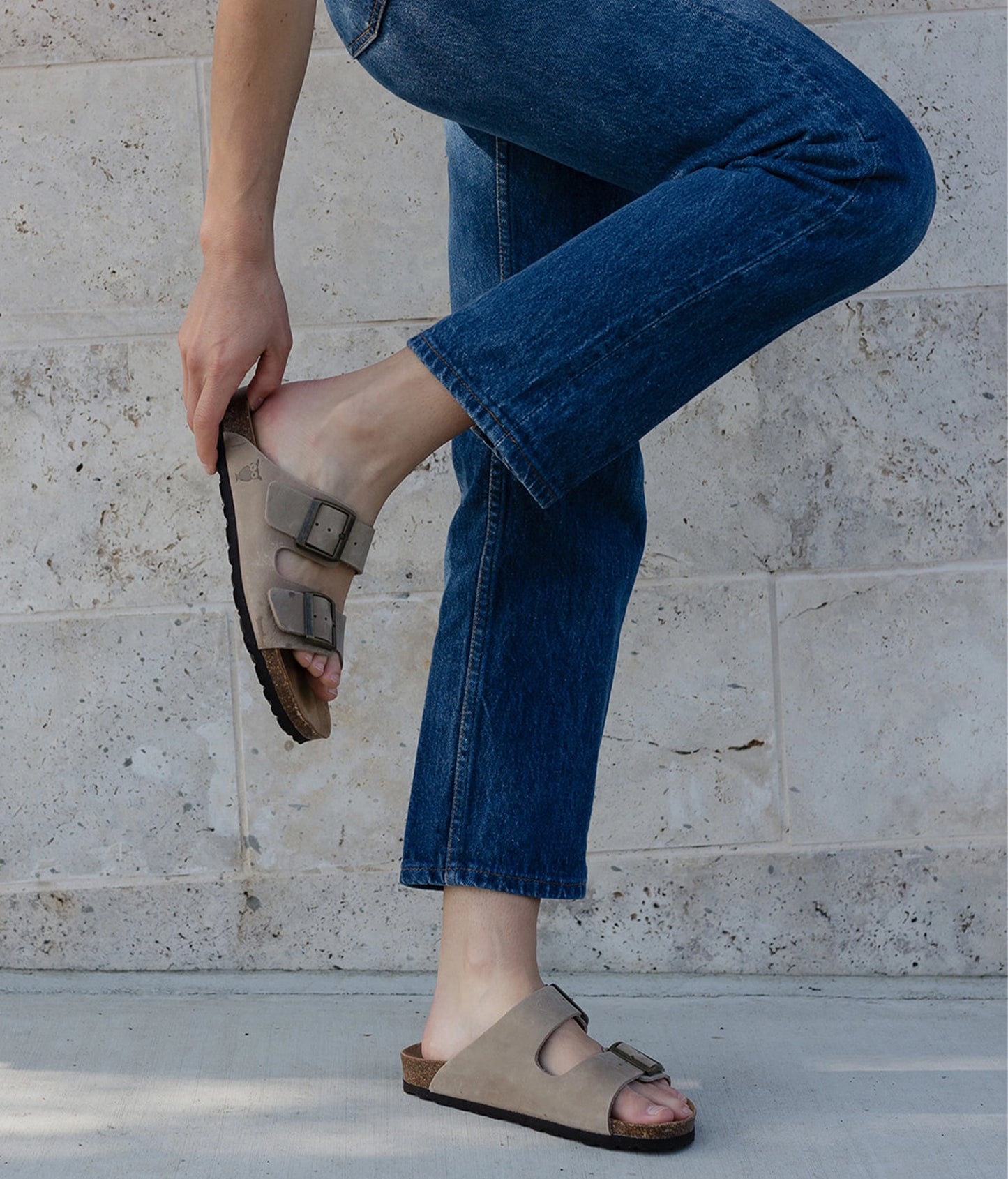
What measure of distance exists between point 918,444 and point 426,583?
735 millimetres

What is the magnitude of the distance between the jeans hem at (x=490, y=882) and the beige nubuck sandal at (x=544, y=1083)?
0.30 feet

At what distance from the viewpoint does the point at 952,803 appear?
1598mm

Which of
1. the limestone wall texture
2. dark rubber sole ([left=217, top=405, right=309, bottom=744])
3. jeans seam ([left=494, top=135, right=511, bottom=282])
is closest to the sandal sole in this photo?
dark rubber sole ([left=217, top=405, right=309, bottom=744])

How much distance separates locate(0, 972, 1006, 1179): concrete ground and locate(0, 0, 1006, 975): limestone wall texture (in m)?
0.08

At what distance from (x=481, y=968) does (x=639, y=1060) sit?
168mm

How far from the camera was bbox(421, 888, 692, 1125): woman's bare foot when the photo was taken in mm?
1053

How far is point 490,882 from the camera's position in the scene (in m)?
1.06

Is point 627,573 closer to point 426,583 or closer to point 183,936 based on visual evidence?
point 426,583

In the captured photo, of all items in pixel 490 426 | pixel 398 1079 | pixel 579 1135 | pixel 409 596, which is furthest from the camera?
pixel 409 596

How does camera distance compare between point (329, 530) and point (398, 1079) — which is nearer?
point (329, 530)

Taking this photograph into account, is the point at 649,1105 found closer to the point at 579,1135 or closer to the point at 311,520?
the point at 579,1135

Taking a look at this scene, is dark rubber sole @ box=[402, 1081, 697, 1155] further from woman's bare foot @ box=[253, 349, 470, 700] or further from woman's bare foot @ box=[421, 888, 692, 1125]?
woman's bare foot @ box=[253, 349, 470, 700]

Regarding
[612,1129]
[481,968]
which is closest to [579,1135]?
[612,1129]

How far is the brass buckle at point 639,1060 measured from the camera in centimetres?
101
